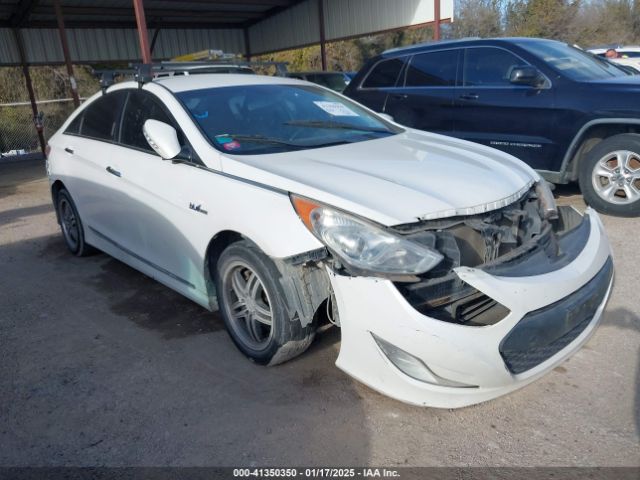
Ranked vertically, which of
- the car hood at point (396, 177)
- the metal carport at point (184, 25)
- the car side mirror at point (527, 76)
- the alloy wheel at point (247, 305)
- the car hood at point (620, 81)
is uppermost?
the metal carport at point (184, 25)

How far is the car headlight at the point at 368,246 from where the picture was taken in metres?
2.43

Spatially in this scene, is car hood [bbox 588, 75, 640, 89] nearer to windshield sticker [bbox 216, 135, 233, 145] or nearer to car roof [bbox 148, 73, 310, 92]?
car roof [bbox 148, 73, 310, 92]

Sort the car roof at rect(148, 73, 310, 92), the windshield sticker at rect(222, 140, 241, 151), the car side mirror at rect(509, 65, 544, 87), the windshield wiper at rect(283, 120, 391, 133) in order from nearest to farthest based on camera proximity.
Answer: the windshield sticker at rect(222, 140, 241, 151) → the windshield wiper at rect(283, 120, 391, 133) → the car roof at rect(148, 73, 310, 92) → the car side mirror at rect(509, 65, 544, 87)

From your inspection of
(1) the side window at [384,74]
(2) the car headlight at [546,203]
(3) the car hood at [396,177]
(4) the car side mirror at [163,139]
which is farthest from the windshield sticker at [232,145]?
(1) the side window at [384,74]

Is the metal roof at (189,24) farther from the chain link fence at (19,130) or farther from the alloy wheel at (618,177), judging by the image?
the alloy wheel at (618,177)

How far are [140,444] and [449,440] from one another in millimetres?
1435

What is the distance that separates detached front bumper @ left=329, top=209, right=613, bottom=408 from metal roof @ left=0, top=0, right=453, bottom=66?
1083 cm

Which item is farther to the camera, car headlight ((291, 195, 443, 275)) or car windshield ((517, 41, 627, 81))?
car windshield ((517, 41, 627, 81))

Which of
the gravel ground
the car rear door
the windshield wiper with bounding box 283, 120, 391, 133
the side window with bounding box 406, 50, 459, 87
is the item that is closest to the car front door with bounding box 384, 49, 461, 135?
the side window with bounding box 406, 50, 459, 87

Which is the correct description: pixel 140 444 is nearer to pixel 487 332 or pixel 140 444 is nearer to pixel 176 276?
pixel 176 276

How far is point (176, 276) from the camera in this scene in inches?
145

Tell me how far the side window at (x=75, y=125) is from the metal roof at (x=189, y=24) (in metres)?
9.29

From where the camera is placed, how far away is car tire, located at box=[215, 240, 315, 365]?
2.86m

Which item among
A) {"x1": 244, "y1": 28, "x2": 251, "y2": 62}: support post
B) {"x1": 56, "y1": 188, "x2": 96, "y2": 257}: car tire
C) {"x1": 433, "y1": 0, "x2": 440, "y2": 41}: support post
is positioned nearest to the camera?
{"x1": 56, "y1": 188, "x2": 96, "y2": 257}: car tire
